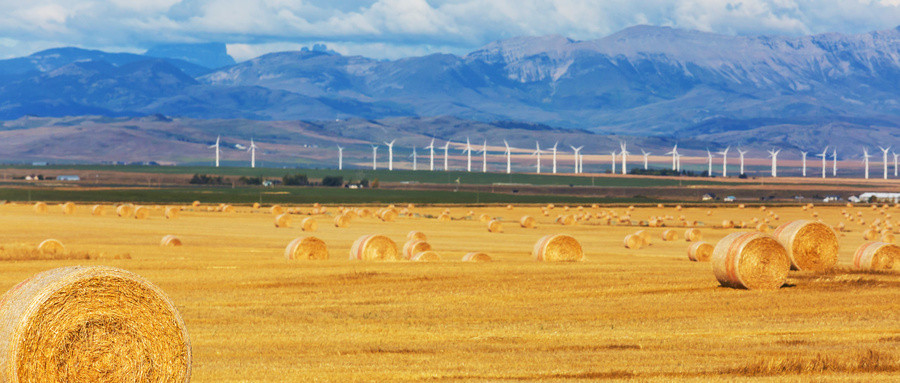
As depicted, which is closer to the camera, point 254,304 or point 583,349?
point 583,349

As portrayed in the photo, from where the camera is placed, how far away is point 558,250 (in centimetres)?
3438

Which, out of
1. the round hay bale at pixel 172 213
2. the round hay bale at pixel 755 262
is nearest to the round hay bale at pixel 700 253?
the round hay bale at pixel 755 262

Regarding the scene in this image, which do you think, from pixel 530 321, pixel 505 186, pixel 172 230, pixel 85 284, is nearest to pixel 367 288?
pixel 530 321

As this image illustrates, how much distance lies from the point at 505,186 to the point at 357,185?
2117cm

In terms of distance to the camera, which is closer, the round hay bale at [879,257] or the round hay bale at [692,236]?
the round hay bale at [879,257]

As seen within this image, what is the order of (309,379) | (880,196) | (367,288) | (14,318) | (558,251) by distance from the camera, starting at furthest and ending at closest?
1. (880,196)
2. (558,251)
3. (367,288)
4. (309,379)
5. (14,318)

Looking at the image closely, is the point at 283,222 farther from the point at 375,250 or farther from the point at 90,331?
the point at 90,331

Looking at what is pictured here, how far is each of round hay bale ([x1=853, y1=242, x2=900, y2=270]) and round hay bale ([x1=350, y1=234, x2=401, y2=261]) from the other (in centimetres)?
1218

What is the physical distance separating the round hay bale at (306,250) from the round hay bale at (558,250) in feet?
19.4

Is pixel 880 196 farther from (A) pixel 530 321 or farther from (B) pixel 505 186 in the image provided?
(A) pixel 530 321

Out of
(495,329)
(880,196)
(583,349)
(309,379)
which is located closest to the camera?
(309,379)

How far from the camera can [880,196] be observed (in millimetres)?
138625

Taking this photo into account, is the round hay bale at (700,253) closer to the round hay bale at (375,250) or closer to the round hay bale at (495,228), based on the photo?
the round hay bale at (375,250)

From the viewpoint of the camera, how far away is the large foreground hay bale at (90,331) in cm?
1280
